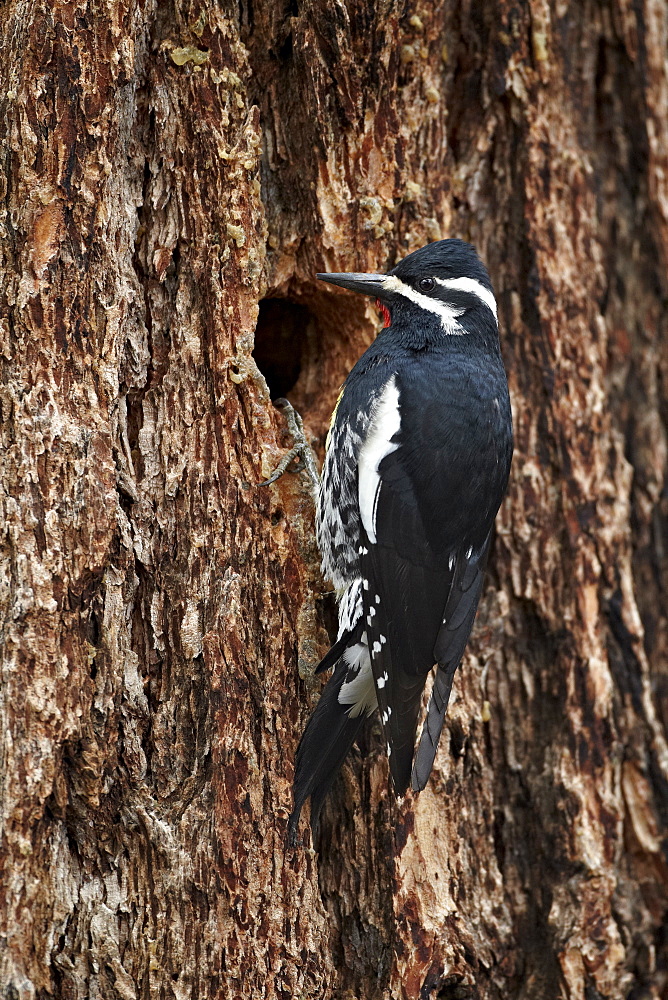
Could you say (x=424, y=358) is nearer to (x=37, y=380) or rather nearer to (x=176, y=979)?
(x=37, y=380)

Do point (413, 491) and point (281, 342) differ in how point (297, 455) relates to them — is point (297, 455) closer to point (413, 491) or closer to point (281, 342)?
point (413, 491)

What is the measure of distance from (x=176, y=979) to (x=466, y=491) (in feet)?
4.39

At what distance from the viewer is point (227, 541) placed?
2.38m

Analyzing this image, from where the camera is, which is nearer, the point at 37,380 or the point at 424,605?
the point at 37,380

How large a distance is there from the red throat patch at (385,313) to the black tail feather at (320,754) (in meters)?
1.08

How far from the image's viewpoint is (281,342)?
2.93m

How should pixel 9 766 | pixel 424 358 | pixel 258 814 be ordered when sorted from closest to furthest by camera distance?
pixel 9 766, pixel 258 814, pixel 424 358

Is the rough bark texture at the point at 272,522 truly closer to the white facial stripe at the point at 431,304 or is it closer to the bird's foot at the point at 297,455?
the bird's foot at the point at 297,455

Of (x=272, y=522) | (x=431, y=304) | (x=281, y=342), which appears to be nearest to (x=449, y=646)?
(x=272, y=522)

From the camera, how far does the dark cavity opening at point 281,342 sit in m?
2.87

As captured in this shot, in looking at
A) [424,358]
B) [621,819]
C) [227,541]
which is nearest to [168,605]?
[227,541]

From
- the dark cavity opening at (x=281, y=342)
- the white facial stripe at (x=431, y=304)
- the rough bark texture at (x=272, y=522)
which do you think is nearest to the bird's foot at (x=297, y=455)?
the rough bark texture at (x=272, y=522)

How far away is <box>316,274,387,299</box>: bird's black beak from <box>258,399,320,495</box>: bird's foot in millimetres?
354

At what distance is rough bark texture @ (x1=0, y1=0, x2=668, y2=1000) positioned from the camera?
2180 millimetres
